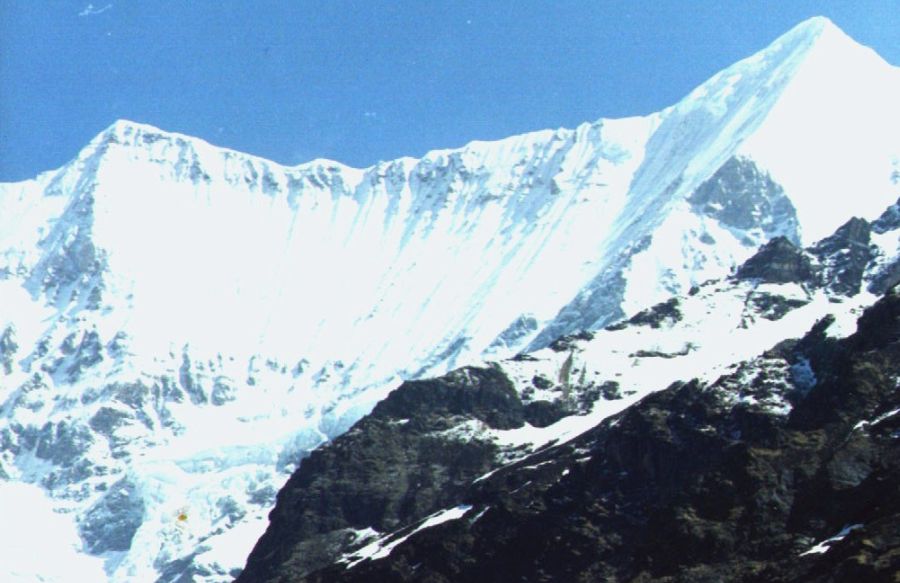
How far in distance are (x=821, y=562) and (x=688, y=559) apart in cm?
3140

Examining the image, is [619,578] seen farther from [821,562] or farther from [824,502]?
[821,562]

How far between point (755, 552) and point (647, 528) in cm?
2440

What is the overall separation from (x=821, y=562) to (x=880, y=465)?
23807 millimetres

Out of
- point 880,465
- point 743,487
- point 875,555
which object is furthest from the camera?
point 743,487

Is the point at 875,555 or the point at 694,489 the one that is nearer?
the point at 875,555

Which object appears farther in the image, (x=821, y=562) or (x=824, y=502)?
(x=824, y=502)

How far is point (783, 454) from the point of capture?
195125 millimetres

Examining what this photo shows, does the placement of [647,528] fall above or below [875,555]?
above

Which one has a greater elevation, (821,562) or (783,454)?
(783,454)

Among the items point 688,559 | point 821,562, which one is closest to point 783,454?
point 688,559

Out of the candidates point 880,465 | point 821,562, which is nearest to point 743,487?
point 880,465

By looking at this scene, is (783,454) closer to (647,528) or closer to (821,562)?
(647,528)

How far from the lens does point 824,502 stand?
571ft

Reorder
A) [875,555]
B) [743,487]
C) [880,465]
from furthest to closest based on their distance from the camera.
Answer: [743,487] < [880,465] < [875,555]
